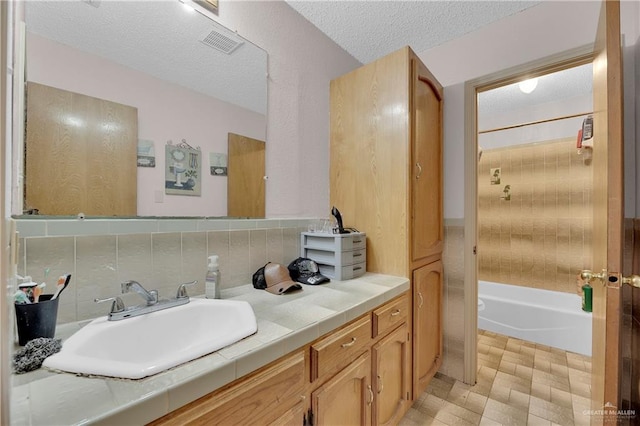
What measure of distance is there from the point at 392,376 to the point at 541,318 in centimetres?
199

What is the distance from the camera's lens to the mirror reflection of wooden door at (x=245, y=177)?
1280 mm

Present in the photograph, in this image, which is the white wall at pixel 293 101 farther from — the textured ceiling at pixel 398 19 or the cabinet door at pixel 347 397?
the cabinet door at pixel 347 397

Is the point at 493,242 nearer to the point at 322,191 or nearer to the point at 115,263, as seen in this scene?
the point at 322,191

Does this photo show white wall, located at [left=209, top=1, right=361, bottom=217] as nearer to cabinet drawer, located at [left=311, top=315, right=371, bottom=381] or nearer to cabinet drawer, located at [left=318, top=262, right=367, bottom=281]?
cabinet drawer, located at [left=318, top=262, right=367, bottom=281]

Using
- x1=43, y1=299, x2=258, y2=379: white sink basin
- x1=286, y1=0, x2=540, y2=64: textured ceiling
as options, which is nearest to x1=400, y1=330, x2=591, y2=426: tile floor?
x1=43, y1=299, x2=258, y2=379: white sink basin

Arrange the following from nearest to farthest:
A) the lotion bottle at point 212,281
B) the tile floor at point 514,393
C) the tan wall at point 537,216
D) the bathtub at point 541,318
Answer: the lotion bottle at point 212,281 → the tile floor at point 514,393 → the bathtub at point 541,318 → the tan wall at point 537,216

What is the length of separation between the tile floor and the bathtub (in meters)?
0.12

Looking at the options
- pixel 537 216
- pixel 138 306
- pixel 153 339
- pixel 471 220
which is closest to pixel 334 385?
pixel 153 339

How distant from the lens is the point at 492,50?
176 cm

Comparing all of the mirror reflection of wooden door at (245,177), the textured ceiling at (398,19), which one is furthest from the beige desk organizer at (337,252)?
the textured ceiling at (398,19)

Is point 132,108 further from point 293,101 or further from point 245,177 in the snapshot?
point 293,101

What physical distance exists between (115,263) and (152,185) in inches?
12.4

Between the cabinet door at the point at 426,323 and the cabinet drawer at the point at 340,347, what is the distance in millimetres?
571

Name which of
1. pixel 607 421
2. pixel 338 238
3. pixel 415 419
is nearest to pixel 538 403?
pixel 415 419
